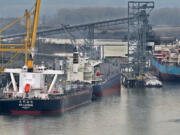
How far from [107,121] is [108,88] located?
19.4m

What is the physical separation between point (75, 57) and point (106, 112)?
10.8 meters

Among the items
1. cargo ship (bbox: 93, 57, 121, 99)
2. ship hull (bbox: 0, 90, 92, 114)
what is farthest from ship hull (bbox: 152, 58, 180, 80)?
ship hull (bbox: 0, 90, 92, 114)

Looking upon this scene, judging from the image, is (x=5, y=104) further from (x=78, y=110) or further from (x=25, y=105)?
(x=78, y=110)

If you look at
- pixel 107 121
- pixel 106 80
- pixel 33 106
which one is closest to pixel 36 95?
pixel 33 106

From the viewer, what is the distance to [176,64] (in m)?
88.4

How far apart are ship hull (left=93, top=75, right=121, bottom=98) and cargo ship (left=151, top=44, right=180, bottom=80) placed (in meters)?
18.5

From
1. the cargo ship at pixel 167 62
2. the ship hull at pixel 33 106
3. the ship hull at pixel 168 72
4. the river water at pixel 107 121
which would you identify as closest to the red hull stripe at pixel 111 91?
the river water at pixel 107 121

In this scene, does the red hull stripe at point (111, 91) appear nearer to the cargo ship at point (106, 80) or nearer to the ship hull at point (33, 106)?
the cargo ship at point (106, 80)

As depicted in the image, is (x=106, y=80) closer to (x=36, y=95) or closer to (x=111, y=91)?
(x=111, y=91)

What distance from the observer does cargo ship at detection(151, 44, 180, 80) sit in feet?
282

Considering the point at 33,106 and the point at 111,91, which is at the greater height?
the point at 111,91

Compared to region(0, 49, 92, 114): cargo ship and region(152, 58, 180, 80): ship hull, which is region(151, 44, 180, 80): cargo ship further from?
region(0, 49, 92, 114): cargo ship

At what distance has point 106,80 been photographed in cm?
6319

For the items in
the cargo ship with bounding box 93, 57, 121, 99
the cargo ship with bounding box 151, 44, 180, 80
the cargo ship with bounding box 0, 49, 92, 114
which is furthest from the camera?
the cargo ship with bounding box 151, 44, 180, 80
